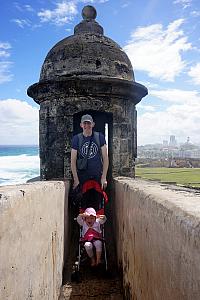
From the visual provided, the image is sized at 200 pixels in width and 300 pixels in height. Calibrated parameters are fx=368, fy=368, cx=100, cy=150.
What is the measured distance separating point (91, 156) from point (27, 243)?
3210 millimetres

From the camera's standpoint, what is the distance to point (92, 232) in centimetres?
454

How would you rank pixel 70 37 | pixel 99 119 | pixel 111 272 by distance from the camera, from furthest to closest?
pixel 99 119, pixel 70 37, pixel 111 272

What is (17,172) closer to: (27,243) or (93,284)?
(93,284)

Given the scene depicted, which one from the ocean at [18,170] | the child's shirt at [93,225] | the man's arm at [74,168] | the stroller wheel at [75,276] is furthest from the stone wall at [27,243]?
the ocean at [18,170]

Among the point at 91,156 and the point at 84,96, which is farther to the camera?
the point at 84,96

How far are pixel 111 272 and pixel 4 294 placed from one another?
117 inches

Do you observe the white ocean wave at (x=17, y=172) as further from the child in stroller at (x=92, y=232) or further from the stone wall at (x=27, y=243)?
the stone wall at (x=27, y=243)

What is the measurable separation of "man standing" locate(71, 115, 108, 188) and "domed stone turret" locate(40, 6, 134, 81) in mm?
1774

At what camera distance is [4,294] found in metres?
1.59

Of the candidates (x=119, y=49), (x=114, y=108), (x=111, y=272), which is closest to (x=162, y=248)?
(x=111, y=272)

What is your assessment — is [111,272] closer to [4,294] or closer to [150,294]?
[150,294]

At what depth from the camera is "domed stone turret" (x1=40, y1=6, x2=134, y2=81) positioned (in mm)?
6816

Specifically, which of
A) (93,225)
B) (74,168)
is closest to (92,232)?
(93,225)

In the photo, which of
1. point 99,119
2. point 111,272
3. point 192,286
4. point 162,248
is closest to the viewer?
point 192,286
